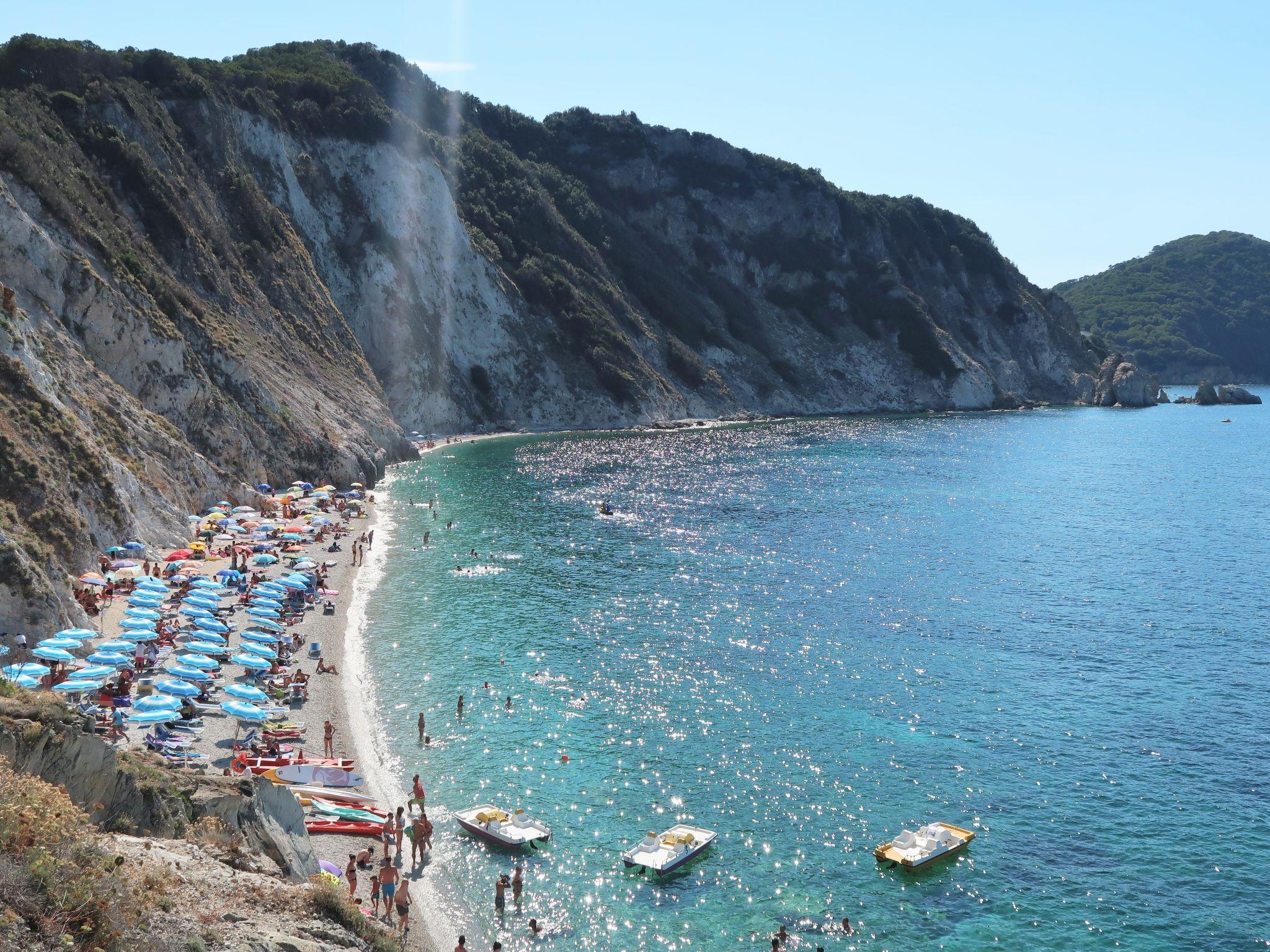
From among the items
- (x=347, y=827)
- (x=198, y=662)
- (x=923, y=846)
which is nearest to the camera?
(x=923, y=846)

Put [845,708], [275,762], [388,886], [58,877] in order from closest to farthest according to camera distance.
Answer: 1. [58,877]
2. [388,886]
3. [275,762]
4. [845,708]

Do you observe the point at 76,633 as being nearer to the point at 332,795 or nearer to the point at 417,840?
the point at 332,795

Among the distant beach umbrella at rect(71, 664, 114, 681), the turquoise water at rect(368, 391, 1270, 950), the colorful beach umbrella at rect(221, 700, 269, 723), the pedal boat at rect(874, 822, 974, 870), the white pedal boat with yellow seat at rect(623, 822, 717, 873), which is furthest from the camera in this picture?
the colorful beach umbrella at rect(221, 700, 269, 723)

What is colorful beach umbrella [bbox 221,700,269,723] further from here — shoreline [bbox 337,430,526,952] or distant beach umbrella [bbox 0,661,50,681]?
distant beach umbrella [bbox 0,661,50,681]

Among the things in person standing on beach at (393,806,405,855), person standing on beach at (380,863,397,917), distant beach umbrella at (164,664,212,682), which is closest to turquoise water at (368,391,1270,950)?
person standing on beach at (393,806,405,855)

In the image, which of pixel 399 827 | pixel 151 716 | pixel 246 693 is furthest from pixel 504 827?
pixel 151 716

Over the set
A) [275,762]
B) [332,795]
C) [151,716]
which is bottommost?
[332,795]

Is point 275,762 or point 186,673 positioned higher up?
point 186,673

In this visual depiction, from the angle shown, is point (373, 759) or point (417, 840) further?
point (373, 759)
